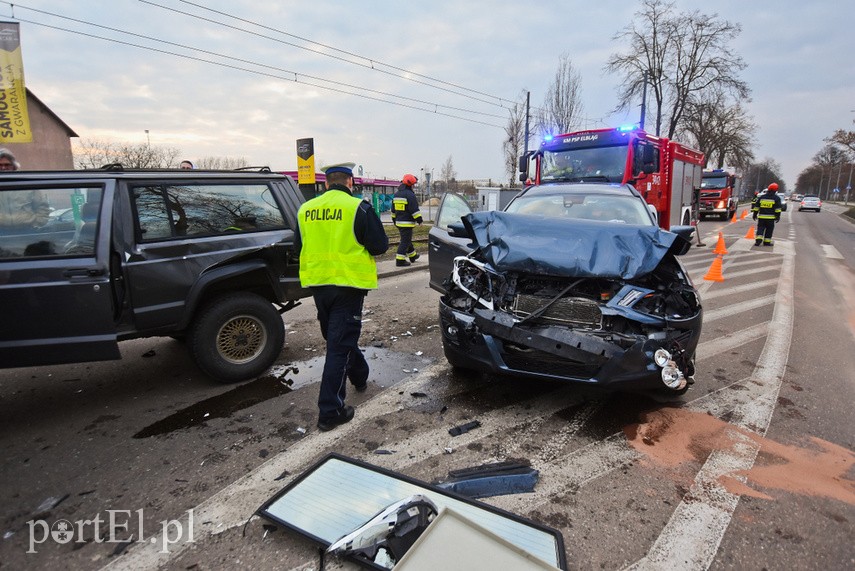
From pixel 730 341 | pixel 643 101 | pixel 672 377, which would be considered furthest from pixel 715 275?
pixel 643 101

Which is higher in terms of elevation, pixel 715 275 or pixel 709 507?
pixel 715 275

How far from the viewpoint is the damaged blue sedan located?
3.08 m

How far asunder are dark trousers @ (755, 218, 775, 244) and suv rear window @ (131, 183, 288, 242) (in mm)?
15458

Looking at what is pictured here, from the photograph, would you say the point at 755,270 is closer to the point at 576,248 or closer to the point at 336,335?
the point at 576,248

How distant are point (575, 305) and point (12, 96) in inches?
528

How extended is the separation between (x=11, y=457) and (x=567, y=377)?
3719mm

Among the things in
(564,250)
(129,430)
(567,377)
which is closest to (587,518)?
(567,377)

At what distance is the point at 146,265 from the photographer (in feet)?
11.5

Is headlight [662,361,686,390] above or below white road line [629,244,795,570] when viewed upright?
above

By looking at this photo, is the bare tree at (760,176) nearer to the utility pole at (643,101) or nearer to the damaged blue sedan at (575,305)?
the utility pole at (643,101)

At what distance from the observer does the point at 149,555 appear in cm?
216

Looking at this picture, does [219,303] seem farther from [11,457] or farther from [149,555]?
[149,555]

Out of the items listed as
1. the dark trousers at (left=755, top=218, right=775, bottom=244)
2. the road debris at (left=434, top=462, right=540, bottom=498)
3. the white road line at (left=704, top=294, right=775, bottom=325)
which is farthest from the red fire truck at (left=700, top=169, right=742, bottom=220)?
the road debris at (left=434, top=462, right=540, bottom=498)

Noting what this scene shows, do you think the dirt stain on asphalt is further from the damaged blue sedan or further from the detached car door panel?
the detached car door panel
